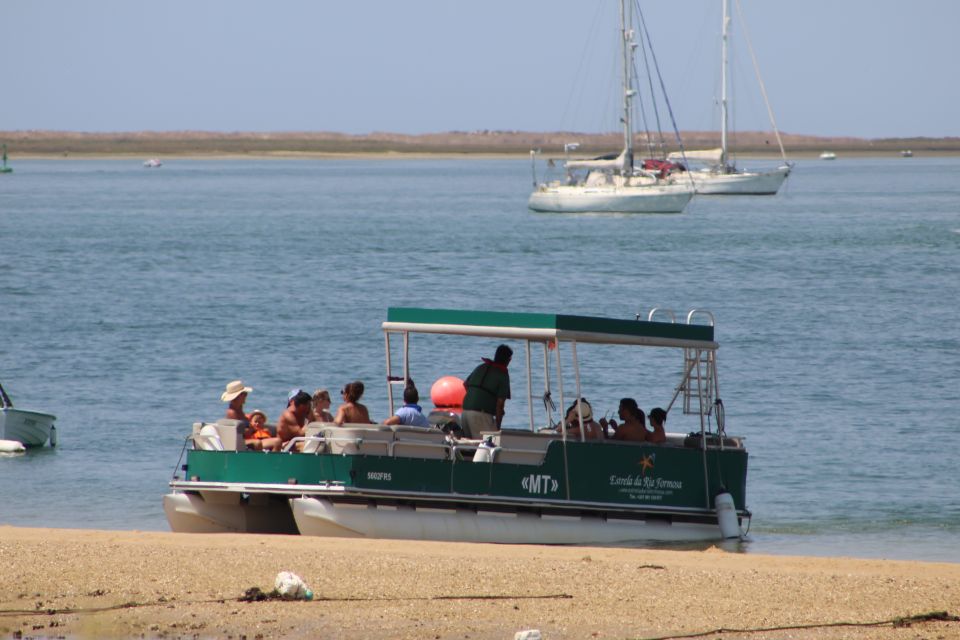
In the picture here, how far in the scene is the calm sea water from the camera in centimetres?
1716

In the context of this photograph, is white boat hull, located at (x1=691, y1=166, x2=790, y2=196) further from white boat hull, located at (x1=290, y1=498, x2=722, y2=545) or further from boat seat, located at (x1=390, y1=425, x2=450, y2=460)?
boat seat, located at (x1=390, y1=425, x2=450, y2=460)

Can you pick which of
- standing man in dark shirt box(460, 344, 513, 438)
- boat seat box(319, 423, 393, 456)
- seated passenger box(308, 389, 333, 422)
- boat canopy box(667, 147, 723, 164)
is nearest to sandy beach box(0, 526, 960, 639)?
boat seat box(319, 423, 393, 456)

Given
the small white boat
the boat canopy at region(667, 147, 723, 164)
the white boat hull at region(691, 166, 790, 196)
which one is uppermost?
the boat canopy at region(667, 147, 723, 164)

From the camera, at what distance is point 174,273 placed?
47.8 m

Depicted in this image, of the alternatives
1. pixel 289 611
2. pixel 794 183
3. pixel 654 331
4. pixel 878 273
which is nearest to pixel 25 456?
pixel 654 331

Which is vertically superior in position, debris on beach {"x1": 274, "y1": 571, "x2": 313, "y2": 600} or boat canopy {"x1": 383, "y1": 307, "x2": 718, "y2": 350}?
boat canopy {"x1": 383, "y1": 307, "x2": 718, "y2": 350}

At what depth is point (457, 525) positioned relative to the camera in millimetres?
12797

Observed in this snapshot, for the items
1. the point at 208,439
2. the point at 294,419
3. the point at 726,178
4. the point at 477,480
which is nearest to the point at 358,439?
the point at 294,419

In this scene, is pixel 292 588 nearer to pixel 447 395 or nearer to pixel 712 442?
pixel 447 395

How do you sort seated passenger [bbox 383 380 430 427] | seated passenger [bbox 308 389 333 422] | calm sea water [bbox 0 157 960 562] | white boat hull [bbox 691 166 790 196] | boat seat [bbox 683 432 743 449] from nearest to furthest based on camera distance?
seated passenger [bbox 383 380 430 427]
seated passenger [bbox 308 389 333 422]
boat seat [bbox 683 432 743 449]
calm sea water [bbox 0 157 960 562]
white boat hull [bbox 691 166 790 196]

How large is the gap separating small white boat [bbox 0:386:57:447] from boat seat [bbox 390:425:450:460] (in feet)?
26.4

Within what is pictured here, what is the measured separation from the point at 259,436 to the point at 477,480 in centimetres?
190

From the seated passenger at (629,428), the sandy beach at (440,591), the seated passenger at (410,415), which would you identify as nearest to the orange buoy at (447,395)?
the seated passenger at (410,415)

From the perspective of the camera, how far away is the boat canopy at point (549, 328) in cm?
1268
